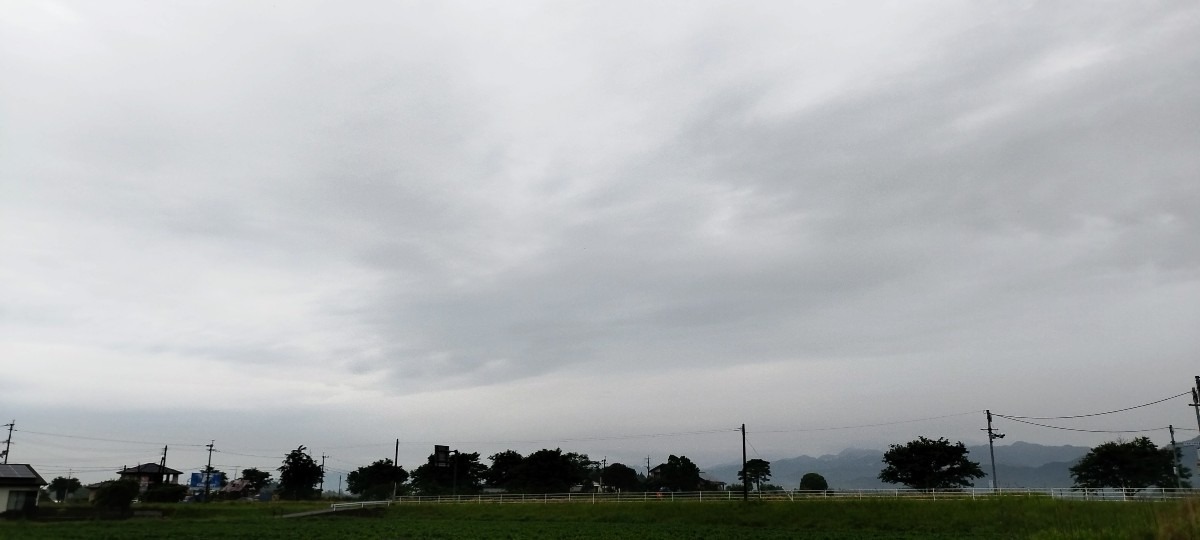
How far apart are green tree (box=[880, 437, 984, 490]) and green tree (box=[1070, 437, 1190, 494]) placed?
10577 mm

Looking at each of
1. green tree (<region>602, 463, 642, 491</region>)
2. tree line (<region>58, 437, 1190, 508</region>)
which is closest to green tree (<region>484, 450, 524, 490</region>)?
tree line (<region>58, 437, 1190, 508</region>)

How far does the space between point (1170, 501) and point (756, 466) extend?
103610mm

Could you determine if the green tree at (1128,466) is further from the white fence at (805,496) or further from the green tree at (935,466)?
the white fence at (805,496)

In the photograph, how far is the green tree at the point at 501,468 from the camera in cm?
10432

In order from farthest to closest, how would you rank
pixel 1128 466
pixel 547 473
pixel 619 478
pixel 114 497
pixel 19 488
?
pixel 619 478 → pixel 547 473 → pixel 1128 466 → pixel 114 497 → pixel 19 488

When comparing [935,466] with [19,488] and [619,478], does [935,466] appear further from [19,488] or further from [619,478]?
[19,488]

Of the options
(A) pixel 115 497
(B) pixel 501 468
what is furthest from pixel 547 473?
(A) pixel 115 497

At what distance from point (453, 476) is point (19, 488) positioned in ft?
187

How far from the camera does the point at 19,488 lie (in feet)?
172

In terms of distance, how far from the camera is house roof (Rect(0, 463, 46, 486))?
51.9 metres

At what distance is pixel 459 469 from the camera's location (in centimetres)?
10619

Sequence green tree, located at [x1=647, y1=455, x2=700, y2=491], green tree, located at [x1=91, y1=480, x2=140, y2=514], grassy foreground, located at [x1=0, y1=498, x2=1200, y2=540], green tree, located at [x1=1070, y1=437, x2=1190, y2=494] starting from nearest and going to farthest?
grassy foreground, located at [x1=0, y1=498, x2=1200, y2=540]
green tree, located at [x1=91, y1=480, x2=140, y2=514]
green tree, located at [x1=1070, y1=437, x2=1190, y2=494]
green tree, located at [x1=647, y1=455, x2=700, y2=491]

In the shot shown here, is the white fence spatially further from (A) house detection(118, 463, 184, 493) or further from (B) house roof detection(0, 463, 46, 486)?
(A) house detection(118, 463, 184, 493)

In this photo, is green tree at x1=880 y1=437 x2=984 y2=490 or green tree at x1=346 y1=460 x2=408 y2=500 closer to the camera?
green tree at x1=880 y1=437 x2=984 y2=490
